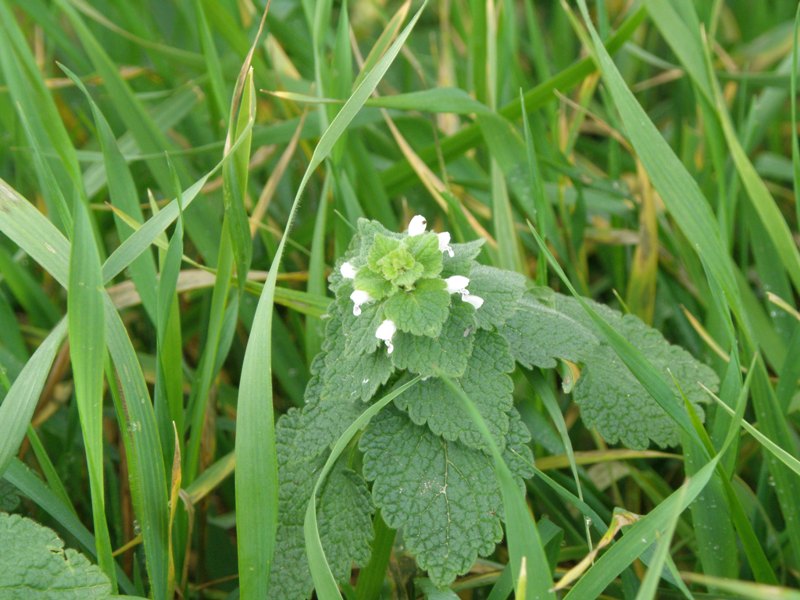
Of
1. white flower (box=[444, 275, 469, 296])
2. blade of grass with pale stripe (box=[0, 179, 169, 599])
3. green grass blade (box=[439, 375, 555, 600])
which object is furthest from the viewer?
blade of grass with pale stripe (box=[0, 179, 169, 599])

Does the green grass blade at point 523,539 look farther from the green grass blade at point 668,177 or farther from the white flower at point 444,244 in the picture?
the green grass blade at point 668,177

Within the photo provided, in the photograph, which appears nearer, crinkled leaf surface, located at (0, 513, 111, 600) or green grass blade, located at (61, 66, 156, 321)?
crinkled leaf surface, located at (0, 513, 111, 600)

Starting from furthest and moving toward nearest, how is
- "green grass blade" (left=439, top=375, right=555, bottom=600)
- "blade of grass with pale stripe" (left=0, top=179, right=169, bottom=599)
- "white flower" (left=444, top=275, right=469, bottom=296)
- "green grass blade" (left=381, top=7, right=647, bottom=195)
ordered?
"green grass blade" (left=381, top=7, right=647, bottom=195), "blade of grass with pale stripe" (left=0, top=179, right=169, bottom=599), "white flower" (left=444, top=275, right=469, bottom=296), "green grass blade" (left=439, top=375, right=555, bottom=600)

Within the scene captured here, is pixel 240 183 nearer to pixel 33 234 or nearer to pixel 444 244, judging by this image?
pixel 33 234

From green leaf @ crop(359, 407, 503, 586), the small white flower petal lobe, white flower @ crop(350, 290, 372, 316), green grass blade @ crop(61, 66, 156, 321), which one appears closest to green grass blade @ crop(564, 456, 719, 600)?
green leaf @ crop(359, 407, 503, 586)

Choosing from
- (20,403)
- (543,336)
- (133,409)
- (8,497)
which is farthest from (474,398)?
(8,497)

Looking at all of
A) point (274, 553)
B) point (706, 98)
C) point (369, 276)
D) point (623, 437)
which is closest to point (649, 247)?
point (706, 98)

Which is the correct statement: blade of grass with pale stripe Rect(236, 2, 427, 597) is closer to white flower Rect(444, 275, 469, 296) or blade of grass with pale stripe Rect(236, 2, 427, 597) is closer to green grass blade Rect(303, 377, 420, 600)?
green grass blade Rect(303, 377, 420, 600)
